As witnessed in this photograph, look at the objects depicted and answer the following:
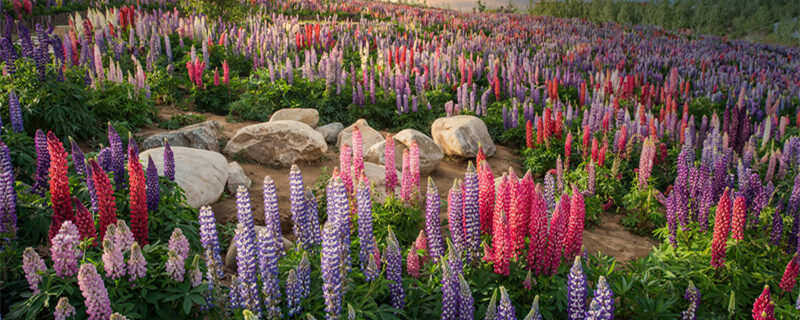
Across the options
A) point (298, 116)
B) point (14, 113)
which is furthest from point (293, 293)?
point (298, 116)

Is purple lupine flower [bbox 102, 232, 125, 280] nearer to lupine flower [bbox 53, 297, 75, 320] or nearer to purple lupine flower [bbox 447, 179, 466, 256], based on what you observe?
lupine flower [bbox 53, 297, 75, 320]

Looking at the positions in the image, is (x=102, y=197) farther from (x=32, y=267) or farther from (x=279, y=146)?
(x=279, y=146)

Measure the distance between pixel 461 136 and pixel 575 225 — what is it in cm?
540

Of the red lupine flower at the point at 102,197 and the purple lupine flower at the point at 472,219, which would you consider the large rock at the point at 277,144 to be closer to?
the red lupine flower at the point at 102,197

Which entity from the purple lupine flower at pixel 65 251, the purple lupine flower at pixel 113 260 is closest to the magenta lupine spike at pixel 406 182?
the purple lupine flower at pixel 113 260

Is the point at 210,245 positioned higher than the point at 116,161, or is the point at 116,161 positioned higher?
the point at 116,161

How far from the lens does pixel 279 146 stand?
8211mm

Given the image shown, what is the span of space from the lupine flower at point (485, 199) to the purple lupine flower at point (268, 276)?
1.78m

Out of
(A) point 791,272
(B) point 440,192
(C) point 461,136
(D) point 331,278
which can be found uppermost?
(D) point 331,278

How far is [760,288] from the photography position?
4.61 m

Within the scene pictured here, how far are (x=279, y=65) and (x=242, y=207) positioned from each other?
30.6 feet

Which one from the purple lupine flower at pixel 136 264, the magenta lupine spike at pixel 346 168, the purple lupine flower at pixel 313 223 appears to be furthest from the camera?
the magenta lupine spike at pixel 346 168

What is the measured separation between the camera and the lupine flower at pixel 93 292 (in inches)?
104

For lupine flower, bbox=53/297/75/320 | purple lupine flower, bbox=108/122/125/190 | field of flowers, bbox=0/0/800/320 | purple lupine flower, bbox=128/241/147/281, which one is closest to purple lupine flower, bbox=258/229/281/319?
field of flowers, bbox=0/0/800/320
